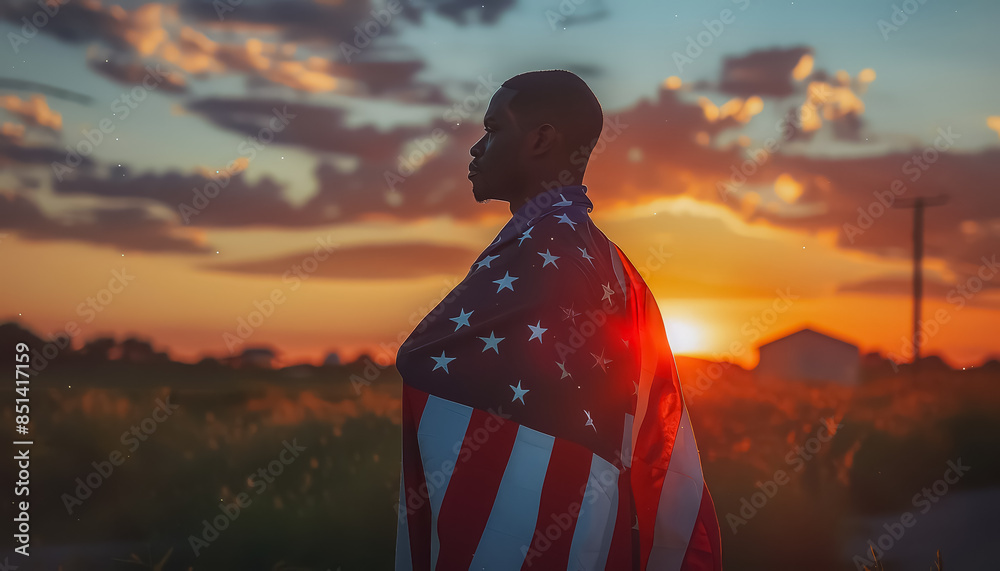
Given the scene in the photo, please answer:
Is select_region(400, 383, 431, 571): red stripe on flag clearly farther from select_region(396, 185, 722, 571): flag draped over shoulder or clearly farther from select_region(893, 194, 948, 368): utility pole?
select_region(893, 194, 948, 368): utility pole

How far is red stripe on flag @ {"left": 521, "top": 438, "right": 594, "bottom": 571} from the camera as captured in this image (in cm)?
273

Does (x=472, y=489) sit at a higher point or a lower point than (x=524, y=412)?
lower

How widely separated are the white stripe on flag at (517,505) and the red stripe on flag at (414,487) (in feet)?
0.94

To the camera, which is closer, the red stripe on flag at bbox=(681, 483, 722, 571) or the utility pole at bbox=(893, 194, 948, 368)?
the red stripe on flag at bbox=(681, 483, 722, 571)

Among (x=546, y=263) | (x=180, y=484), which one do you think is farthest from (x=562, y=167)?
(x=180, y=484)

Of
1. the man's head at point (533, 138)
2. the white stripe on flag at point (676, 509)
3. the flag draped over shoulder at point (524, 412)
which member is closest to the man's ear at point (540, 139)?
the man's head at point (533, 138)

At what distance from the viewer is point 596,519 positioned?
2.80m

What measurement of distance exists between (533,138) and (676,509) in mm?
1619

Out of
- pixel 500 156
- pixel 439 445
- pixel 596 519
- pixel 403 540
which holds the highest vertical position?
pixel 500 156

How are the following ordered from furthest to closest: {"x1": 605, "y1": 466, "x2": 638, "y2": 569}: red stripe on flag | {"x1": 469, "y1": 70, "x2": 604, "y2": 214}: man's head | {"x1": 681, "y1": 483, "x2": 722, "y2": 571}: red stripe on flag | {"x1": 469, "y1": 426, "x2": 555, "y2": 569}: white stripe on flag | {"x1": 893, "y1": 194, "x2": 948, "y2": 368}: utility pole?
{"x1": 893, "y1": 194, "x2": 948, "y2": 368}: utility pole, {"x1": 681, "y1": 483, "x2": 722, "y2": 571}: red stripe on flag, {"x1": 469, "y1": 70, "x2": 604, "y2": 214}: man's head, {"x1": 605, "y1": 466, "x2": 638, "y2": 569}: red stripe on flag, {"x1": 469, "y1": 426, "x2": 555, "y2": 569}: white stripe on flag

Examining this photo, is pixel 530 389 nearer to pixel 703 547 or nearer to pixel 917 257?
pixel 703 547

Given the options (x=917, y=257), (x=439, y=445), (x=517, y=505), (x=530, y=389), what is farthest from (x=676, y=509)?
(x=917, y=257)

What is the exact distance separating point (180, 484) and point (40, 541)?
1.03 metres

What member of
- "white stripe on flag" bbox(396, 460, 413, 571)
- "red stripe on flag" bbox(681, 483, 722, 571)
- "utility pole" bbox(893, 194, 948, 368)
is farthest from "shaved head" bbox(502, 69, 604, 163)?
"utility pole" bbox(893, 194, 948, 368)
